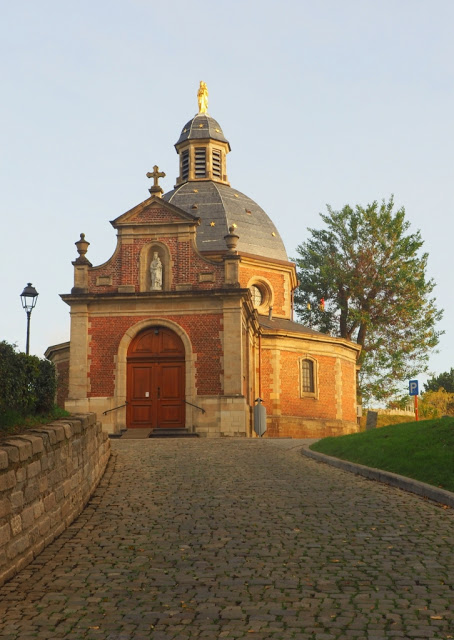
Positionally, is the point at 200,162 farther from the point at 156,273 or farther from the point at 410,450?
the point at 410,450

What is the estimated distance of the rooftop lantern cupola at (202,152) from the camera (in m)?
46.9

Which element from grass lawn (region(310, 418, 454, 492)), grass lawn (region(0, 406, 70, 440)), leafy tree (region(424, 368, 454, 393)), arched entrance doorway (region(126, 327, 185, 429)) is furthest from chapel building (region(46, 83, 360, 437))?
leafy tree (region(424, 368, 454, 393))

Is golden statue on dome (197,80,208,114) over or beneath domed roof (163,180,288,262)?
over

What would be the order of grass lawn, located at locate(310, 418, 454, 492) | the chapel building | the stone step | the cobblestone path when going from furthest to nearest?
the chapel building → the stone step → grass lawn, located at locate(310, 418, 454, 492) → the cobblestone path

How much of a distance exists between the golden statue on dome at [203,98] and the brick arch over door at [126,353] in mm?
28695

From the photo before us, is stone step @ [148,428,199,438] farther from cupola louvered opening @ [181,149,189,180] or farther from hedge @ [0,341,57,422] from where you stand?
cupola louvered opening @ [181,149,189,180]

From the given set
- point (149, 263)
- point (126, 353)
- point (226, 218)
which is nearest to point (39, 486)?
point (126, 353)

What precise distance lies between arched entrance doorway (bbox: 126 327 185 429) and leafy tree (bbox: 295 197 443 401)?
20335 millimetres

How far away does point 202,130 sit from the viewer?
158ft

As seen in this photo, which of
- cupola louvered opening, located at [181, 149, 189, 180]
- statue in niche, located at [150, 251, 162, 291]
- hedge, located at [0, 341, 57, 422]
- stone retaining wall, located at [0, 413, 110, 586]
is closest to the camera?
stone retaining wall, located at [0, 413, 110, 586]

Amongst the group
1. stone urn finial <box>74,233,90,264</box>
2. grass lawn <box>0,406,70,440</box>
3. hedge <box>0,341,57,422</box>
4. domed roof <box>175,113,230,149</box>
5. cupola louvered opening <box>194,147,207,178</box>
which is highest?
domed roof <box>175,113,230,149</box>

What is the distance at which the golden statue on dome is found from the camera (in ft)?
171

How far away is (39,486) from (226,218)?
34025 mm

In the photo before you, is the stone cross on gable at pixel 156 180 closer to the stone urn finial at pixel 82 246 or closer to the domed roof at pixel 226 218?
the stone urn finial at pixel 82 246
